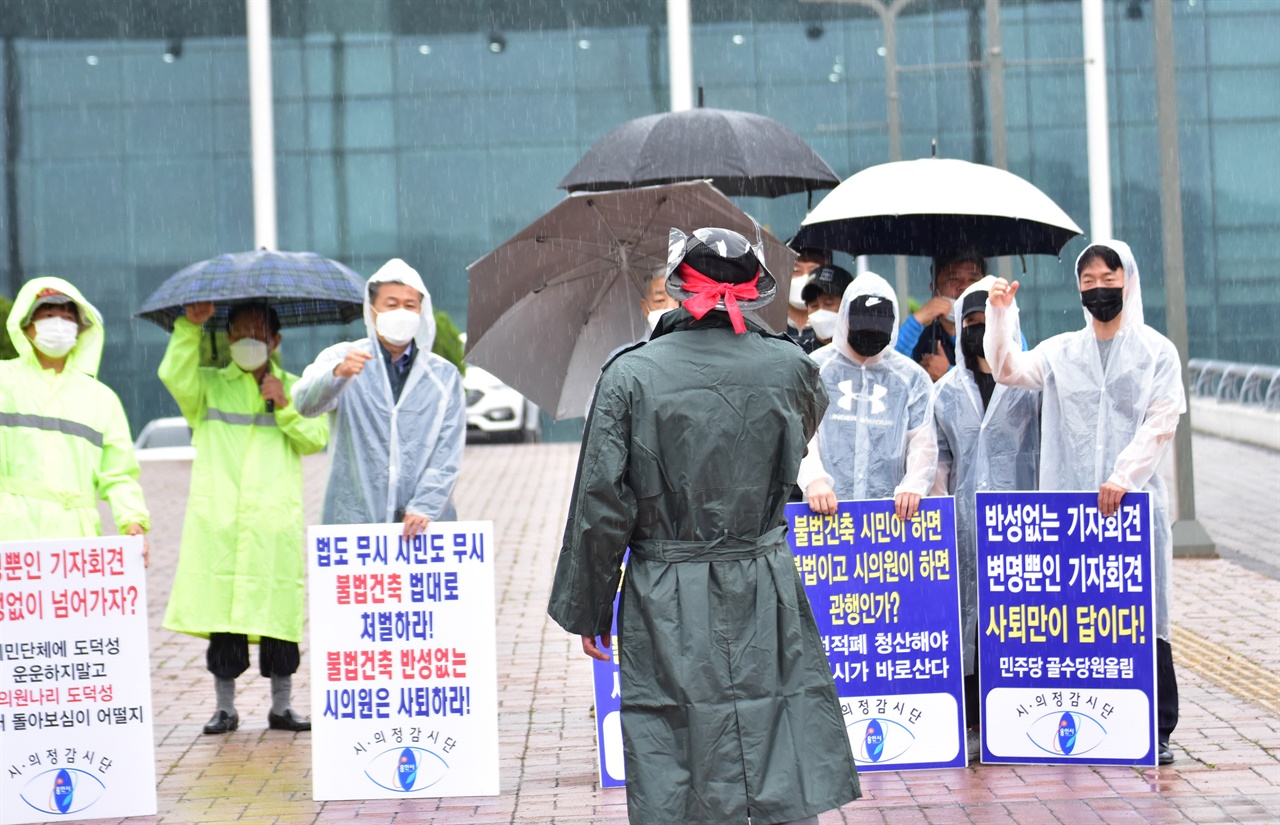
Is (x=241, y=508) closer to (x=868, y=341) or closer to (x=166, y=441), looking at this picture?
(x=868, y=341)

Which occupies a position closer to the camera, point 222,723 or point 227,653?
point 227,653

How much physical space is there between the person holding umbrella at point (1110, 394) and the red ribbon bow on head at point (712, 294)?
6.54 feet

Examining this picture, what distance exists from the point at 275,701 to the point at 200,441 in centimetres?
117

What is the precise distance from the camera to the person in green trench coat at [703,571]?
4.29 meters

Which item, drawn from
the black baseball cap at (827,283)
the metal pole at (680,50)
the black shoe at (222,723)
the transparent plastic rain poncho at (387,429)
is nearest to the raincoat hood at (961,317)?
the black baseball cap at (827,283)

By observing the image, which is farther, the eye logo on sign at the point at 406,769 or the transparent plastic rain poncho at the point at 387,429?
the transparent plastic rain poncho at the point at 387,429

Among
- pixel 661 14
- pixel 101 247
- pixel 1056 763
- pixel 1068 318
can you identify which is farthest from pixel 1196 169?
pixel 1056 763

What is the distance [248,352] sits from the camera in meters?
7.38

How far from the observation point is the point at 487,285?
7.15 metres

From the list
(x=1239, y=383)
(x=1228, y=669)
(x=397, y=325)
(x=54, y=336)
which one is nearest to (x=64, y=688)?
(x=54, y=336)

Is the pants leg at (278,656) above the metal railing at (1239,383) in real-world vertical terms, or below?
below

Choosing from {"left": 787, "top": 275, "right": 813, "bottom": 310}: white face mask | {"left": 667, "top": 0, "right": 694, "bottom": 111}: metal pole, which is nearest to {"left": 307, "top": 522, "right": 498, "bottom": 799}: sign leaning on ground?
{"left": 787, "top": 275, "right": 813, "bottom": 310}: white face mask

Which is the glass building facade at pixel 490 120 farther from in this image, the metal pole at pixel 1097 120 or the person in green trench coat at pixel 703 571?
the person in green trench coat at pixel 703 571

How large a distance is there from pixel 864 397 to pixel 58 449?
117 inches
